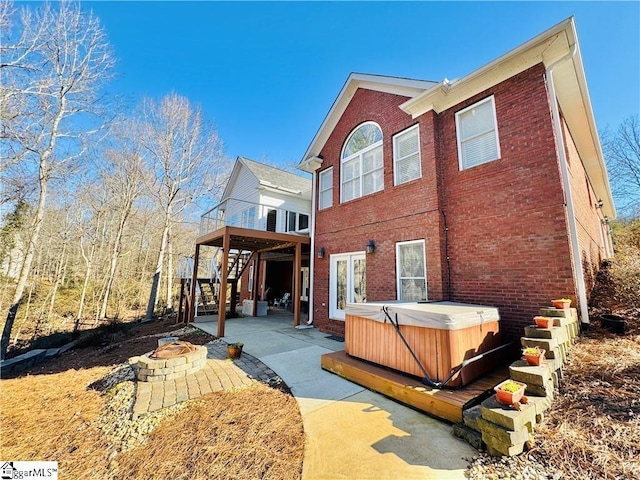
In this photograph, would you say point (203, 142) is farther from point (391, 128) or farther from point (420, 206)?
point (420, 206)

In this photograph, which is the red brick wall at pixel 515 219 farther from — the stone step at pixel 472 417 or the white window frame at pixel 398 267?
the stone step at pixel 472 417

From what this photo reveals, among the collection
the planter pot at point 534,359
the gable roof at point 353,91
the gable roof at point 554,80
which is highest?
the gable roof at point 353,91

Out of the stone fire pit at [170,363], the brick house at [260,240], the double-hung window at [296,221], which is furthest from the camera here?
the double-hung window at [296,221]

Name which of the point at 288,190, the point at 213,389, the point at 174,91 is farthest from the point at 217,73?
the point at 213,389

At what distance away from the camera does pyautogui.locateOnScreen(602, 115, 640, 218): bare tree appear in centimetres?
1468

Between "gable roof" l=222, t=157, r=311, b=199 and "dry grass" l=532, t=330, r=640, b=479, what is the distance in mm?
11553

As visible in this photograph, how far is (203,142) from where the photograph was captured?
51.5ft

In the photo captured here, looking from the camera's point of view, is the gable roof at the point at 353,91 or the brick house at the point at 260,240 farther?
the brick house at the point at 260,240

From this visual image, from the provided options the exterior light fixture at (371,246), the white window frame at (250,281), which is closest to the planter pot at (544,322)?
the exterior light fixture at (371,246)

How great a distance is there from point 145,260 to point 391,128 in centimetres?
2042

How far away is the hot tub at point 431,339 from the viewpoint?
3.56m

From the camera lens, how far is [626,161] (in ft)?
49.4

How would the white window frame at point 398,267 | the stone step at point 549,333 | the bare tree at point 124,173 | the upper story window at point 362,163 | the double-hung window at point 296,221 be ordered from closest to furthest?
the stone step at point 549,333 < the white window frame at point 398,267 < the upper story window at point 362,163 < the double-hung window at point 296,221 < the bare tree at point 124,173

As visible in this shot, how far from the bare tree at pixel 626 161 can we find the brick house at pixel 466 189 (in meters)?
9.96
